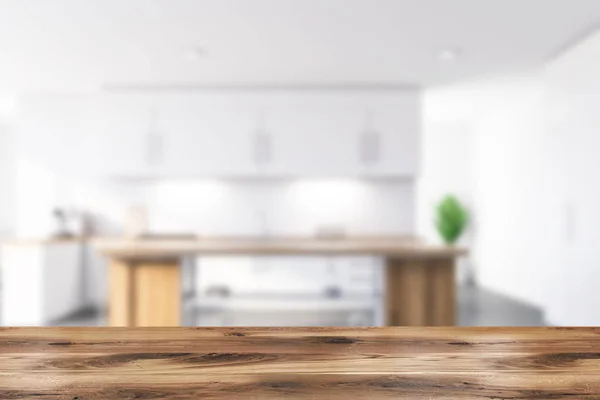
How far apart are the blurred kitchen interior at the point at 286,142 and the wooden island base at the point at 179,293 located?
0.13 m

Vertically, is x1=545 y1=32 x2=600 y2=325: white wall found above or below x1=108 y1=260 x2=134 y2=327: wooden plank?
above

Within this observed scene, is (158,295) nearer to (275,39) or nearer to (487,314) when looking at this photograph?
(275,39)

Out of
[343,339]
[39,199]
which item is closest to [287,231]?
[39,199]

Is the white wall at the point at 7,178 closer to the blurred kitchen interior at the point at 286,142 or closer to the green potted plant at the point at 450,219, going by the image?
the blurred kitchen interior at the point at 286,142

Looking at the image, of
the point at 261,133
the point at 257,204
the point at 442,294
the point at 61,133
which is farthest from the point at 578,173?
the point at 61,133

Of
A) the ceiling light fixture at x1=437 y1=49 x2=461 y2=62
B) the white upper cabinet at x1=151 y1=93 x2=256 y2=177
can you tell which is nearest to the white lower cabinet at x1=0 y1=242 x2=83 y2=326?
the white upper cabinet at x1=151 y1=93 x2=256 y2=177

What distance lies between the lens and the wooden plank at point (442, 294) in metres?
3.75

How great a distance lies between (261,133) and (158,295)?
241 cm

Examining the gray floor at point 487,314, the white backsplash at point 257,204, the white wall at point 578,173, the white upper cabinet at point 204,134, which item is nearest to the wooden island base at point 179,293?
the gray floor at point 487,314

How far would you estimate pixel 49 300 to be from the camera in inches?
205

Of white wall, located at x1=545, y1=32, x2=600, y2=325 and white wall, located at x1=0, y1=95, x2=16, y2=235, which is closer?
white wall, located at x1=545, y1=32, x2=600, y2=325

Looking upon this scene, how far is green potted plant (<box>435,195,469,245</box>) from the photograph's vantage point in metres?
7.61

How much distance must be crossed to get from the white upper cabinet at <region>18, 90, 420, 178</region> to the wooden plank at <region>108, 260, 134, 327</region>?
6.35 ft

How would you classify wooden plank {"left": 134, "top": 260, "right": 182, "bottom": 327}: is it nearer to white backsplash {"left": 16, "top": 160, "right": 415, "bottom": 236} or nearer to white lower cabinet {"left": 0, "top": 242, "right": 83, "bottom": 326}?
white lower cabinet {"left": 0, "top": 242, "right": 83, "bottom": 326}
